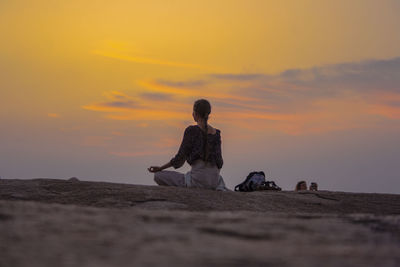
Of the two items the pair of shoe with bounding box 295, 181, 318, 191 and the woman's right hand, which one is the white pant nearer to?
the woman's right hand

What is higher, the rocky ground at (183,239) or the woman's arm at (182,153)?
the woman's arm at (182,153)

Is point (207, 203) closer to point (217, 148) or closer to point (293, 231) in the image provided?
point (217, 148)

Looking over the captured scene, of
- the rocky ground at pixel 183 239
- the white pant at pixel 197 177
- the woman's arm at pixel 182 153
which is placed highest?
the woman's arm at pixel 182 153

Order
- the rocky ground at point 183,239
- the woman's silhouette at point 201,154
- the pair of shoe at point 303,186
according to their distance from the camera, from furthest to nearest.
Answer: the pair of shoe at point 303,186, the woman's silhouette at point 201,154, the rocky ground at point 183,239

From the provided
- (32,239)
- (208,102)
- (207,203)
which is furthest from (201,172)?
(32,239)

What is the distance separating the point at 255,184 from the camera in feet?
34.2

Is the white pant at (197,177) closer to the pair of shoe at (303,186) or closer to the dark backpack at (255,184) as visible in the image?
the dark backpack at (255,184)

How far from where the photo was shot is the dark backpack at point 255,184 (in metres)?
10.4

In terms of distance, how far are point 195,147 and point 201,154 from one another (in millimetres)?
144

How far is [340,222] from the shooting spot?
3.84 metres

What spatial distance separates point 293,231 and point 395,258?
0.62 meters

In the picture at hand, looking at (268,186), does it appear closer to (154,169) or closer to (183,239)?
(154,169)

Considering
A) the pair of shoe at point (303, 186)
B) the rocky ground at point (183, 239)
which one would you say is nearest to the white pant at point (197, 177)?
the pair of shoe at point (303, 186)

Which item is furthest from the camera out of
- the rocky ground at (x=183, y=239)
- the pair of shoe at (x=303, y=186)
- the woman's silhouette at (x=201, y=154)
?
the pair of shoe at (x=303, y=186)
